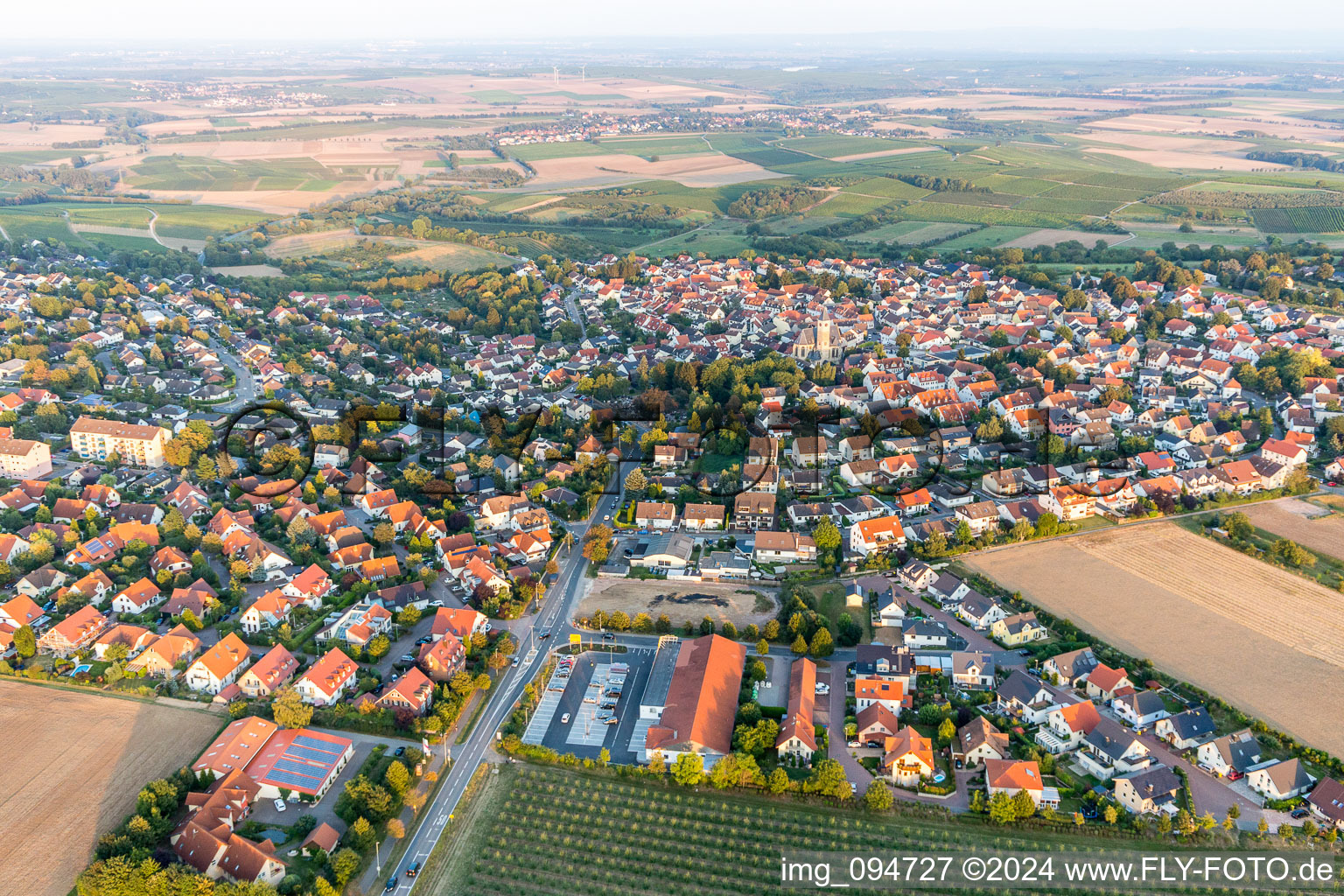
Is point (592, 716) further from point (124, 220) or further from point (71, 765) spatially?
point (124, 220)

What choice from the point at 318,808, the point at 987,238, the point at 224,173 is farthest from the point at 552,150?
the point at 318,808

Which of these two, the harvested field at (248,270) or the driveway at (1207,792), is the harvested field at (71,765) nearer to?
→ the driveway at (1207,792)

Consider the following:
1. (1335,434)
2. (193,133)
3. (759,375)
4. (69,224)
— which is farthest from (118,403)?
(193,133)

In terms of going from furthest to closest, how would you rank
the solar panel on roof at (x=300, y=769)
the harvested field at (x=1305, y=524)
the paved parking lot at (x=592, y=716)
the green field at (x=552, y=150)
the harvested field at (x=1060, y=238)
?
the green field at (x=552, y=150), the harvested field at (x=1060, y=238), the harvested field at (x=1305, y=524), the paved parking lot at (x=592, y=716), the solar panel on roof at (x=300, y=769)

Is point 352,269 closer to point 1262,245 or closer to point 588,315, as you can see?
point 588,315

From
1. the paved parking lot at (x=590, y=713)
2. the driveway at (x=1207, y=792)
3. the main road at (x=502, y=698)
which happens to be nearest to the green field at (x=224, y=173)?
the main road at (x=502, y=698)

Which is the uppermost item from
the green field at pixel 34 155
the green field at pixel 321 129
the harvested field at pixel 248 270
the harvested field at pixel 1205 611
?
the green field at pixel 321 129

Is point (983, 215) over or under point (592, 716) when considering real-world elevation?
over
